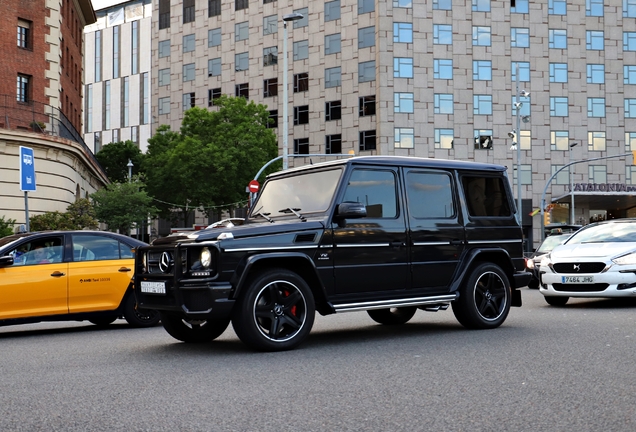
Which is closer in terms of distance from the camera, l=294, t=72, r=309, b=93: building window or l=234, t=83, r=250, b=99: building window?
l=294, t=72, r=309, b=93: building window

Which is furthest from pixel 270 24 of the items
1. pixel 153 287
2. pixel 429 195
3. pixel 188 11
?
pixel 153 287

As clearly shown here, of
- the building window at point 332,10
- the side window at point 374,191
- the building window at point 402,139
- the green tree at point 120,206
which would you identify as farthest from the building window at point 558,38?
the side window at point 374,191

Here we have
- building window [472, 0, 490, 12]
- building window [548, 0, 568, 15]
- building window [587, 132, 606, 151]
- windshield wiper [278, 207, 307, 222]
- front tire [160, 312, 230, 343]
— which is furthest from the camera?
building window [548, 0, 568, 15]

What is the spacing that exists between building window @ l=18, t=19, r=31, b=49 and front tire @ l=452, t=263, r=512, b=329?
27220 millimetres

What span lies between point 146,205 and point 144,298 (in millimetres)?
35187

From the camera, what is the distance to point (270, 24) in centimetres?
6756

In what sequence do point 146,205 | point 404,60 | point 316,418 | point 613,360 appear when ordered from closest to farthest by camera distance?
point 316,418 → point 613,360 → point 146,205 → point 404,60

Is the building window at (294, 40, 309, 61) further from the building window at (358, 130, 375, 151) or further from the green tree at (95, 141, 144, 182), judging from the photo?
the green tree at (95, 141, 144, 182)

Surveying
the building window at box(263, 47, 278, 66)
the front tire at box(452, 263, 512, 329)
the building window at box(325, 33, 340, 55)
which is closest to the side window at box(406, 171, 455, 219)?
the front tire at box(452, 263, 512, 329)

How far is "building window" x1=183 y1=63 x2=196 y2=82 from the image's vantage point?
238 feet

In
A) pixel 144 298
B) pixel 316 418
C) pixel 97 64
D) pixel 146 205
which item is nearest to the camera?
pixel 316 418

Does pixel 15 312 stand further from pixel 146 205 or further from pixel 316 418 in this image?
pixel 146 205

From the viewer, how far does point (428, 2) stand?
6138 centimetres

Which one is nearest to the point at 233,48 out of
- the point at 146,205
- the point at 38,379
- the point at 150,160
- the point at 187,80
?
the point at 187,80
